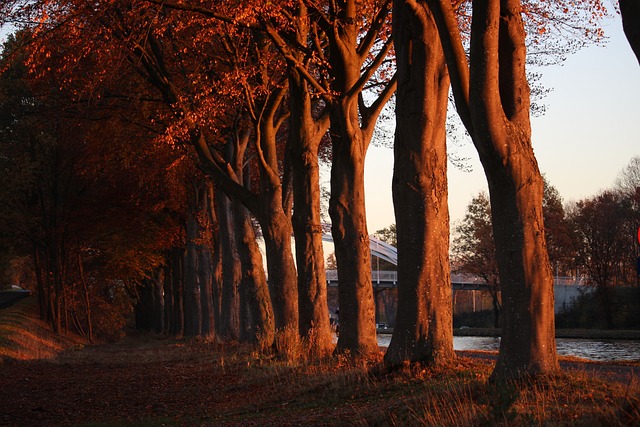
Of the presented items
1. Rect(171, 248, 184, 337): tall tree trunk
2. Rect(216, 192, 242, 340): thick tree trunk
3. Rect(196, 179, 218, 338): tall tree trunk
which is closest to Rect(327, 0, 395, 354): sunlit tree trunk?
Rect(216, 192, 242, 340): thick tree trunk

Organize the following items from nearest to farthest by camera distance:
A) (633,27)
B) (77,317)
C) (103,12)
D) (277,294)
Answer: (633,27) < (103,12) < (277,294) < (77,317)

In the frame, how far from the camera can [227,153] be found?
2822cm

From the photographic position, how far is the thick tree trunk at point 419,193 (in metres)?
12.7

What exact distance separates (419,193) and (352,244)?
362 centimetres

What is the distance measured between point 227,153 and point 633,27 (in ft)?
71.1

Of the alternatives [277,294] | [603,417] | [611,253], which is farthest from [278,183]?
[611,253]

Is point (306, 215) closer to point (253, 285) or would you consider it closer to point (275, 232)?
point (275, 232)

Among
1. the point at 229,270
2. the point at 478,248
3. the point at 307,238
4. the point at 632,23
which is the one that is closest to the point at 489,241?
the point at 478,248

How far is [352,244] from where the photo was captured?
54.1 ft

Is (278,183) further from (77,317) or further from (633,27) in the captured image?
(77,317)

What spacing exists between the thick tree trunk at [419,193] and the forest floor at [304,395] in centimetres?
63

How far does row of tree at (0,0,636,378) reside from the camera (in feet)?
33.0

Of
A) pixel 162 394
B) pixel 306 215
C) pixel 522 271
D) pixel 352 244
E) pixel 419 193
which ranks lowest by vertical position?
pixel 162 394

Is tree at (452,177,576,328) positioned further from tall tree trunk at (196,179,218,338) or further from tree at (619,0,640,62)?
tree at (619,0,640,62)
